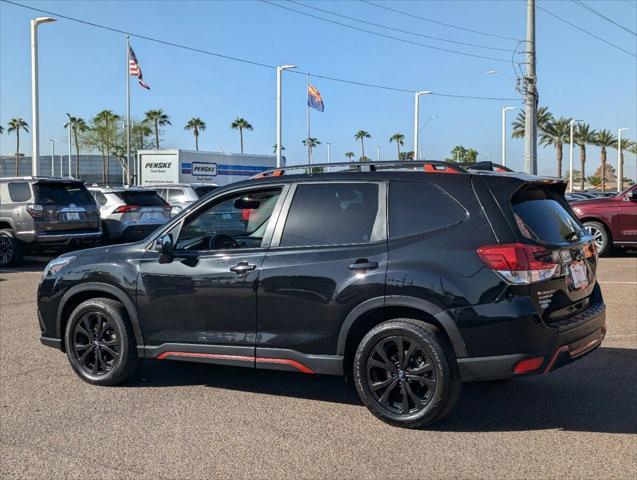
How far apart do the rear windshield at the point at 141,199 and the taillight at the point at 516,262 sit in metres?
12.4

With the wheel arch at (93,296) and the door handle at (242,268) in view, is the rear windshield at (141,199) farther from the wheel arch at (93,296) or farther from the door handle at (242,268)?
the door handle at (242,268)

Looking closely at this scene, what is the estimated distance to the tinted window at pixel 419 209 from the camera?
4.58 meters

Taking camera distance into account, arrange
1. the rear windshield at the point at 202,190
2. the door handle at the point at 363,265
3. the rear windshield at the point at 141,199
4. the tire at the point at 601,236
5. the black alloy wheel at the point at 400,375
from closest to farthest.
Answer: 1. the black alloy wheel at the point at 400,375
2. the door handle at the point at 363,265
3. the tire at the point at 601,236
4. the rear windshield at the point at 141,199
5. the rear windshield at the point at 202,190

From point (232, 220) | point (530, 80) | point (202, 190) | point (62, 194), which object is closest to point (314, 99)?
point (530, 80)

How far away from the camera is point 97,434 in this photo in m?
4.52

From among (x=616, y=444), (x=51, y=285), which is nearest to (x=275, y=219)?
(x=51, y=285)

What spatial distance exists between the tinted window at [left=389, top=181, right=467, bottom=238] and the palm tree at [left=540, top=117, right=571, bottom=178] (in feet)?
203

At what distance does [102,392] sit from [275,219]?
200 cm

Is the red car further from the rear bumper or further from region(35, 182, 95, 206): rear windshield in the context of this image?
the rear bumper

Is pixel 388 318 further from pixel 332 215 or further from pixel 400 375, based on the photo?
pixel 332 215

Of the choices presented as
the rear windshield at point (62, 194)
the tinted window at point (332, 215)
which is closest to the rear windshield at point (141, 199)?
the rear windshield at point (62, 194)

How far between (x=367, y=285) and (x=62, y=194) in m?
10.8

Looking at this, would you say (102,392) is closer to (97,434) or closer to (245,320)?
(97,434)

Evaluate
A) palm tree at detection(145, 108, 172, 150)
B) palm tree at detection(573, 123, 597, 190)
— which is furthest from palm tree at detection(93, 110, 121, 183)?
palm tree at detection(573, 123, 597, 190)
